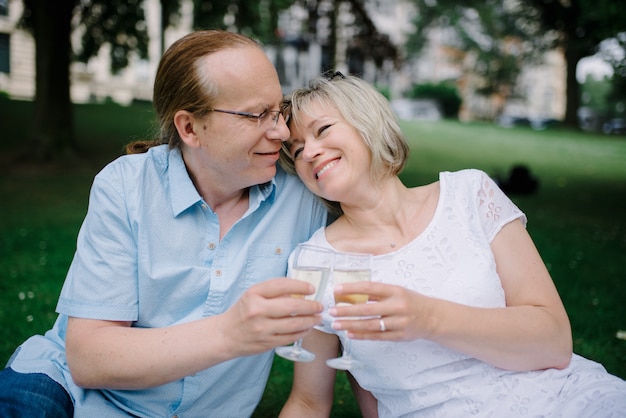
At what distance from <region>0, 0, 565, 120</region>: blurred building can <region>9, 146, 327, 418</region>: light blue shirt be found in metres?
12.8

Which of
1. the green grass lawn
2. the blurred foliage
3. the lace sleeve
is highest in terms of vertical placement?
the lace sleeve

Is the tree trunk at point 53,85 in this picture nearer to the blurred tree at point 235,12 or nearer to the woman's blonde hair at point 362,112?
the blurred tree at point 235,12

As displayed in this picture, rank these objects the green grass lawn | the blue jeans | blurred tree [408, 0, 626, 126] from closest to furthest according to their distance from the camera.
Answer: the blue jeans
the green grass lawn
blurred tree [408, 0, 626, 126]

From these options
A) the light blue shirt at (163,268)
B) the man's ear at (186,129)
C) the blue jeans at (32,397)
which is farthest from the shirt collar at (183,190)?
the blue jeans at (32,397)

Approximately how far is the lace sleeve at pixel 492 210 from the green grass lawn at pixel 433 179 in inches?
72.8

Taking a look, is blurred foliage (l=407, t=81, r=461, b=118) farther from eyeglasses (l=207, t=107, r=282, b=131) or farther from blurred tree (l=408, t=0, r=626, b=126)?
eyeglasses (l=207, t=107, r=282, b=131)

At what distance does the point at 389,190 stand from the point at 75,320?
1.47m

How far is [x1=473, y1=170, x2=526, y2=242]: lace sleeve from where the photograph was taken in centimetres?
287

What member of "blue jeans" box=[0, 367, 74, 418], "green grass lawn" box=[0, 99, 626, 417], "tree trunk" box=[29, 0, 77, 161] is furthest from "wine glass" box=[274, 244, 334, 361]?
"tree trunk" box=[29, 0, 77, 161]

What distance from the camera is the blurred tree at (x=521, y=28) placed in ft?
39.3

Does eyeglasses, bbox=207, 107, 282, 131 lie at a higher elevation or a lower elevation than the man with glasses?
higher

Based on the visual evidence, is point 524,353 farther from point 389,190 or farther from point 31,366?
point 31,366

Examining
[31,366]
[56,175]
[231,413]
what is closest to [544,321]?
[231,413]

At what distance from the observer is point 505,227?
2.88 meters
